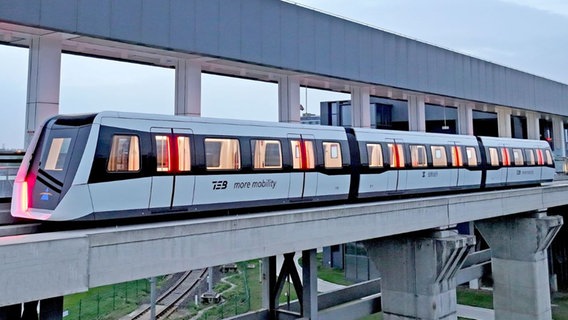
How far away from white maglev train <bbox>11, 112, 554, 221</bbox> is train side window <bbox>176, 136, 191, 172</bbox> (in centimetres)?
2

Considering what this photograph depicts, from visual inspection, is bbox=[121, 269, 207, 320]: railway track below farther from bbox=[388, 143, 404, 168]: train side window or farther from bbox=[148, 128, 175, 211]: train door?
bbox=[148, 128, 175, 211]: train door

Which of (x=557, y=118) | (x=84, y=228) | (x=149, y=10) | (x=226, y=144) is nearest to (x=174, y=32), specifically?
(x=149, y=10)

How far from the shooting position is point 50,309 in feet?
25.2

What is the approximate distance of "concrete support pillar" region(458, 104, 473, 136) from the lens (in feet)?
89.7

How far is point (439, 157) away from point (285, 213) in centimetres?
892

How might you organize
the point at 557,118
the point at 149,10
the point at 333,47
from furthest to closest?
the point at 557,118, the point at 333,47, the point at 149,10

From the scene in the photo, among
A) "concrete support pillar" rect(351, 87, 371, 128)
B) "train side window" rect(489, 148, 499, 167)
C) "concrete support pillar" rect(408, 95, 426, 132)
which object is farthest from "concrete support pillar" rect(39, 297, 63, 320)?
"concrete support pillar" rect(408, 95, 426, 132)

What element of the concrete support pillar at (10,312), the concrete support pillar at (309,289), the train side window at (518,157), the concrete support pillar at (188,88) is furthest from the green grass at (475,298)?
the concrete support pillar at (10,312)

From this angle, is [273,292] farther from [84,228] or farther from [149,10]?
[149,10]

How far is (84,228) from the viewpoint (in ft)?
27.3

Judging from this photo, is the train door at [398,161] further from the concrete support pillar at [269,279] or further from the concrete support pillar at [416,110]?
the concrete support pillar at [416,110]

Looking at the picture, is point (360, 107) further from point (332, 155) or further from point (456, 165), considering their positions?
point (332, 155)

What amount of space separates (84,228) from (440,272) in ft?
40.0

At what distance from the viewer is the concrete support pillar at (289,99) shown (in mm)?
17859
